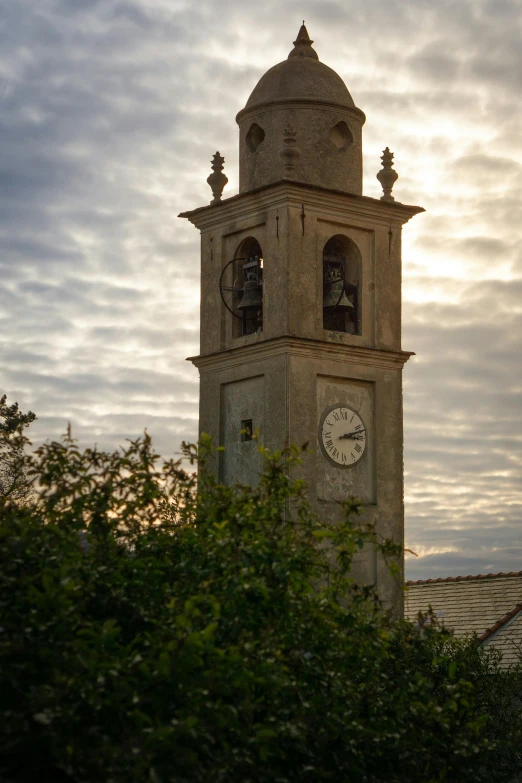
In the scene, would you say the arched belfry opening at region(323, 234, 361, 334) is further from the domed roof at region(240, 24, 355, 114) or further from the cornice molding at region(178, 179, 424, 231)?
the domed roof at region(240, 24, 355, 114)

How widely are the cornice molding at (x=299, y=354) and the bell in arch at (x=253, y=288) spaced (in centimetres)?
81

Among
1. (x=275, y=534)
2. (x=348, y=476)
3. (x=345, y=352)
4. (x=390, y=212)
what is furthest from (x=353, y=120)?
(x=275, y=534)

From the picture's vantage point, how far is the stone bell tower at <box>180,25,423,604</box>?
964 inches

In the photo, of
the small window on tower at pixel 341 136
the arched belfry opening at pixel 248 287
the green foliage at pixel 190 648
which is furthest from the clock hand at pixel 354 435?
the green foliage at pixel 190 648

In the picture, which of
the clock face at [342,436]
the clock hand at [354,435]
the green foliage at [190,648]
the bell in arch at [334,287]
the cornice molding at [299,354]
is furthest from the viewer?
the bell in arch at [334,287]

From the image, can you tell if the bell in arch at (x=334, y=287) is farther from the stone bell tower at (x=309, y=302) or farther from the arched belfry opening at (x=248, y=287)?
the arched belfry opening at (x=248, y=287)

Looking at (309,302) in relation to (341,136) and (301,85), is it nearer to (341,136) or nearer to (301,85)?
(341,136)

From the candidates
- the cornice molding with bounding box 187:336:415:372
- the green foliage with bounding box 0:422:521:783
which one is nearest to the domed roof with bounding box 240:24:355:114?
the cornice molding with bounding box 187:336:415:372

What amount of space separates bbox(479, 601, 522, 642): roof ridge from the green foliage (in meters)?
14.3

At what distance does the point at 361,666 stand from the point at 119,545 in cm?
226

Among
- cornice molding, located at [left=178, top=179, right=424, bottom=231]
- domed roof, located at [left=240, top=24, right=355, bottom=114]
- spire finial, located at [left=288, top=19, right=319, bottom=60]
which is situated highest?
spire finial, located at [left=288, top=19, right=319, bottom=60]

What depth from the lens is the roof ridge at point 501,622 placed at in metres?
27.3

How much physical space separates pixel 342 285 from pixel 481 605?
27.4ft

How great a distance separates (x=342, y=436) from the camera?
24.9 meters
